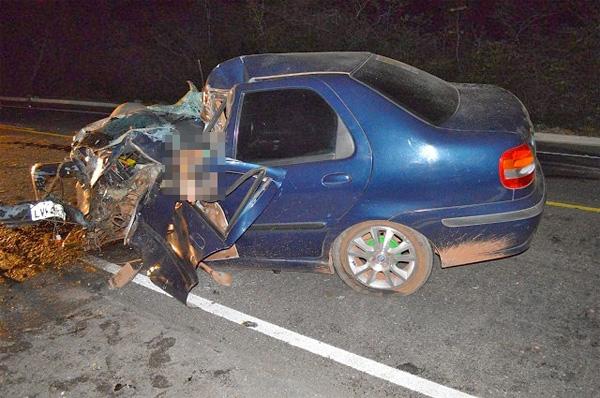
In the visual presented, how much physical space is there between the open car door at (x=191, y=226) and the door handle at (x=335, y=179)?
12.0 inches

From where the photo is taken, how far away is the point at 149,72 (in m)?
17.8

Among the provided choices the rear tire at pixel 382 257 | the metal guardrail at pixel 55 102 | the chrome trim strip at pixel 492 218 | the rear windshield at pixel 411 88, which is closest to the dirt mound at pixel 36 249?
the rear tire at pixel 382 257

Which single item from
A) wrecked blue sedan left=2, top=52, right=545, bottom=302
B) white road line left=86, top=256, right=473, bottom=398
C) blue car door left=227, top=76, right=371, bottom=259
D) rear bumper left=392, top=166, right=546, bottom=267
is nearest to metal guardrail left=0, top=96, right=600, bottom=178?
wrecked blue sedan left=2, top=52, right=545, bottom=302

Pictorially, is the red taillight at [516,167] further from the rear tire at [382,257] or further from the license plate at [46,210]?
the license plate at [46,210]

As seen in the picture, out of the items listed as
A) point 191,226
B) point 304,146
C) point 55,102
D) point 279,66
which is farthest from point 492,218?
point 55,102

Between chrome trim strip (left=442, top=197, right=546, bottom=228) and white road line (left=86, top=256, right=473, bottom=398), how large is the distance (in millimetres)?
1086

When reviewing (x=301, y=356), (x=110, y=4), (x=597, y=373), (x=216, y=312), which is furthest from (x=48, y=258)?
(x=110, y=4)

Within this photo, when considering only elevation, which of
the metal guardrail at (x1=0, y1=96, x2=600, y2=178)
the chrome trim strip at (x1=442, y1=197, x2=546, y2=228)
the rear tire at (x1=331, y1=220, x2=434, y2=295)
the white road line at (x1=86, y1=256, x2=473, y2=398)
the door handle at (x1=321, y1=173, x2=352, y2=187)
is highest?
the door handle at (x1=321, y1=173, x2=352, y2=187)

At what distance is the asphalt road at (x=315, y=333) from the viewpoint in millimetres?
3143

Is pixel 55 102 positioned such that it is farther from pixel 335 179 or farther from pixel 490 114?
pixel 490 114

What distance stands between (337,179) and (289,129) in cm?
50

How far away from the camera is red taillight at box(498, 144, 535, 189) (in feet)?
11.6

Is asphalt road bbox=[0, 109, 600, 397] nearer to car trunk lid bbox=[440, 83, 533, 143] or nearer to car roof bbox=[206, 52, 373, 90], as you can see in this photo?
car trunk lid bbox=[440, 83, 533, 143]

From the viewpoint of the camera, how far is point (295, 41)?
13.4m
